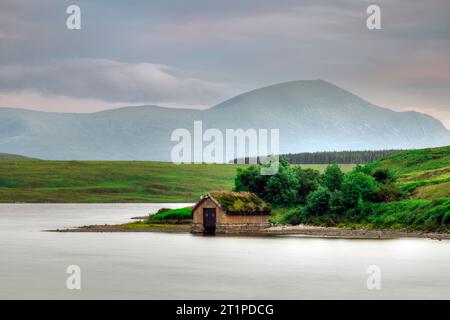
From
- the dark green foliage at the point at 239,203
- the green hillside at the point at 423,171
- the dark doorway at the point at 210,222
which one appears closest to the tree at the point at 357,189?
the green hillside at the point at 423,171

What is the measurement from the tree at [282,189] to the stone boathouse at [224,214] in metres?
12.9

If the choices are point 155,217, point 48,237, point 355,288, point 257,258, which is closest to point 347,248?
point 257,258

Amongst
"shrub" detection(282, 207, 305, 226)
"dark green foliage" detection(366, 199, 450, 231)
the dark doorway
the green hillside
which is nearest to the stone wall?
the dark doorway

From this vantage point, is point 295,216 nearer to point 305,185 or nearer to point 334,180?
point 334,180

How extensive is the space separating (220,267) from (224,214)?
28681mm

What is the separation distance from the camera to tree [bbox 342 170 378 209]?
92.1 m

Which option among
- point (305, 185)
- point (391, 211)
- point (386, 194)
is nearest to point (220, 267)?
point (391, 211)

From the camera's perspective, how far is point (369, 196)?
92.8 meters

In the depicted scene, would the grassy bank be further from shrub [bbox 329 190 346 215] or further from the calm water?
the calm water

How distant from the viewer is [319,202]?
94375mm

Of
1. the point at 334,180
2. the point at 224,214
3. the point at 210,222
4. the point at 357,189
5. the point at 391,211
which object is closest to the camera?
the point at 224,214

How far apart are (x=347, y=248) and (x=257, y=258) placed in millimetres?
10069

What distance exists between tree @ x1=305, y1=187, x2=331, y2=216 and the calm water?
12367mm

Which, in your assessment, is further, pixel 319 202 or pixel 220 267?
pixel 319 202
